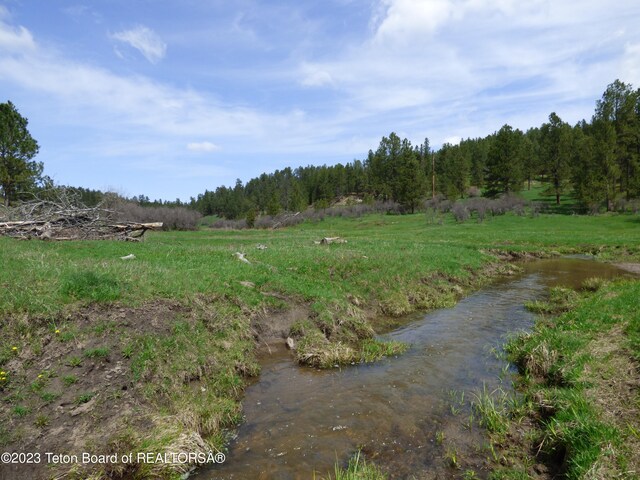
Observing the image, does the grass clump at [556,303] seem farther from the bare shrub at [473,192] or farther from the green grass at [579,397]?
the bare shrub at [473,192]

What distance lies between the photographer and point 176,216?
83.2 meters

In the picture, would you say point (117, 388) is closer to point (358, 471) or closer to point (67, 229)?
point (358, 471)

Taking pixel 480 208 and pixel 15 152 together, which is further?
pixel 480 208

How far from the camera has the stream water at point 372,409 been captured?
Result: 6520mm

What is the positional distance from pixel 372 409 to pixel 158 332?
5.46 metres

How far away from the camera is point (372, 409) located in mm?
8094

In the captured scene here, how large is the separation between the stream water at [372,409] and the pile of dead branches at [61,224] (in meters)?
17.0

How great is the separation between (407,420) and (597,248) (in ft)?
111

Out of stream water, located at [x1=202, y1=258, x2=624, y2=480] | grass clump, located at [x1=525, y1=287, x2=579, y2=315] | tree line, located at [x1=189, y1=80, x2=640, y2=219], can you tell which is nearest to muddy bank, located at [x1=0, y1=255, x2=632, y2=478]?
stream water, located at [x1=202, y1=258, x2=624, y2=480]

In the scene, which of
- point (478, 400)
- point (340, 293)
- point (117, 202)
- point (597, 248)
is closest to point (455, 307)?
point (340, 293)

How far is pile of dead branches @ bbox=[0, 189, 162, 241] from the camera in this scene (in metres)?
20.6

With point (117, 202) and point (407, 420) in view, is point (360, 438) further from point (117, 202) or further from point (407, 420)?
point (117, 202)

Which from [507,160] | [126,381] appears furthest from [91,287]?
[507,160]

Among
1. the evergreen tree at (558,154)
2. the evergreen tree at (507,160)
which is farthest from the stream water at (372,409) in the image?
the evergreen tree at (558,154)
